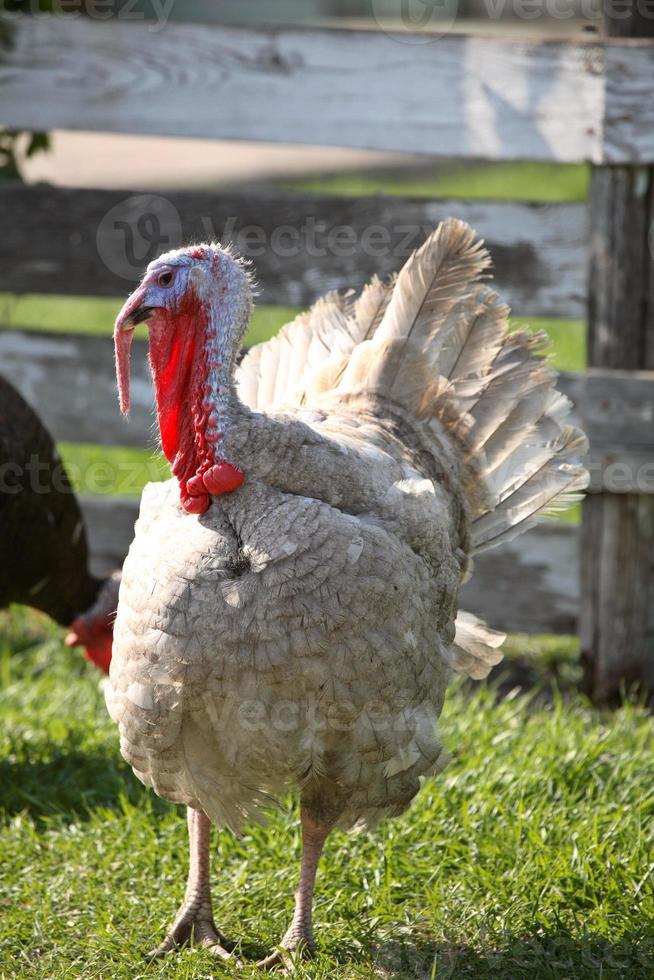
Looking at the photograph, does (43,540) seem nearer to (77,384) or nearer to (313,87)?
(77,384)

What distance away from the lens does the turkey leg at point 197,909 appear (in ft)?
10.4

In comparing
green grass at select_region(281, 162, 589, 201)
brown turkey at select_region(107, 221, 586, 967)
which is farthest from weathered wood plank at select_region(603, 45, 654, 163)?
green grass at select_region(281, 162, 589, 201)

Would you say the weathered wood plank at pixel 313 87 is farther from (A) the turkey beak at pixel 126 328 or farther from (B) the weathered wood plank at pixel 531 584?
(A) the turkey beak at pixel 126 328

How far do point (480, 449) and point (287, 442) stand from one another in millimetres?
1057

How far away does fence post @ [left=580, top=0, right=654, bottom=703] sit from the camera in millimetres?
4465

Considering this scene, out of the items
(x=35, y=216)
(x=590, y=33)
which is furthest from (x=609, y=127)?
(x=35, y=216)

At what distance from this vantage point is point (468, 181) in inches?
513

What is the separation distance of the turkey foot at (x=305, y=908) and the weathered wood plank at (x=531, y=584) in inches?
75.9

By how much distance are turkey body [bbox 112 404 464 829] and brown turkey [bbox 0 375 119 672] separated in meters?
1.16

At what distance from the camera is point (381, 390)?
11.5 ft

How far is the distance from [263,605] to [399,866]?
1.27 meters

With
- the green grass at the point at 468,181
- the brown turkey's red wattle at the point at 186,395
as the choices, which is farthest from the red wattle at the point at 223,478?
the green grass at the point at 468,181

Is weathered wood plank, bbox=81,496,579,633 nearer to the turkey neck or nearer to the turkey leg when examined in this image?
the turkey leg

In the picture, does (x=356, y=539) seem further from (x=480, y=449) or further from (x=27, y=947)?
(x=27, y=947)
